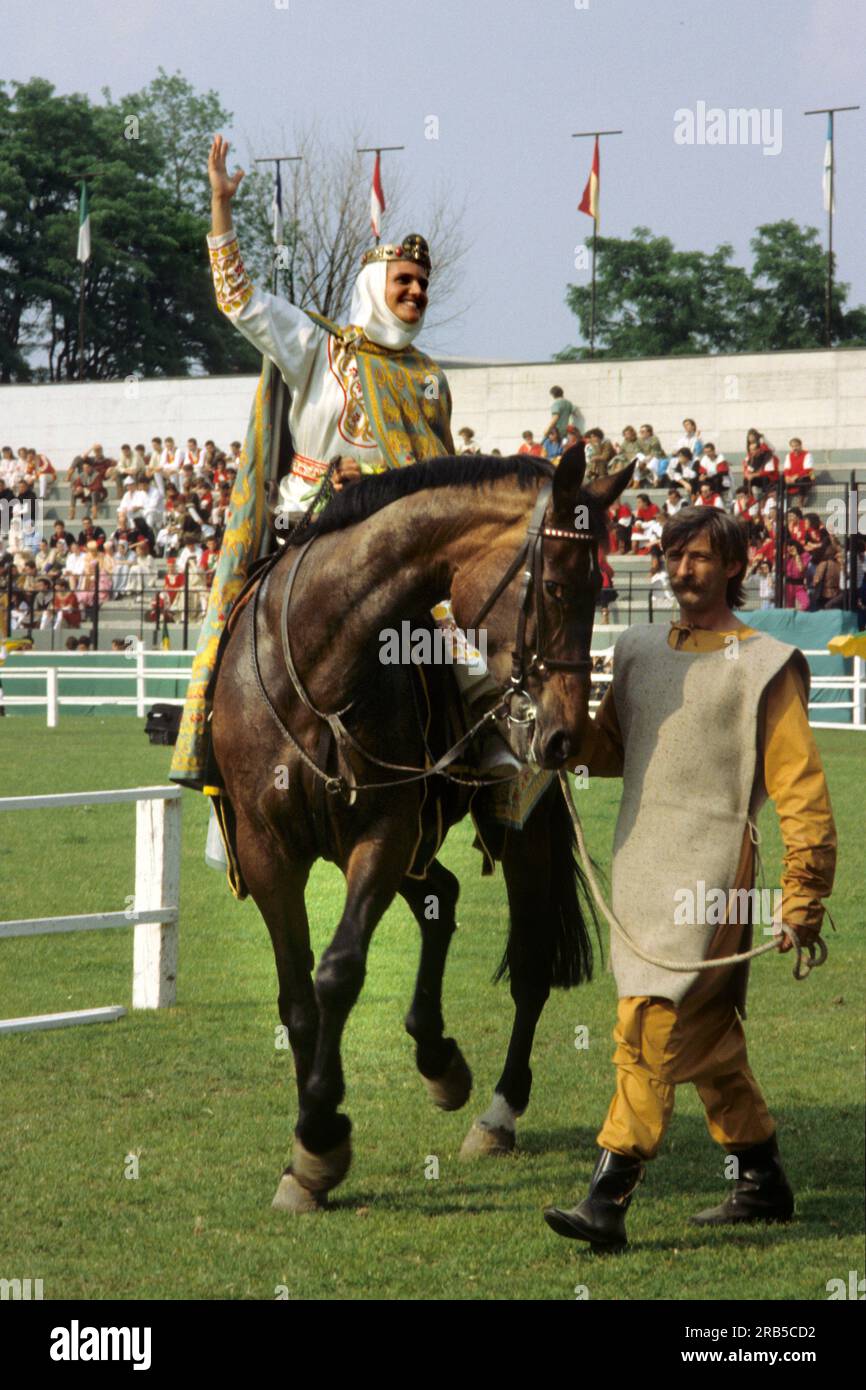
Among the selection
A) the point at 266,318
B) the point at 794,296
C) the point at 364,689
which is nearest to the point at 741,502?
the point at 266,318

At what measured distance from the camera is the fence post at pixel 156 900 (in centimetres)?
792

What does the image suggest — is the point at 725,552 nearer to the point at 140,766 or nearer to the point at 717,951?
the point at 717,951

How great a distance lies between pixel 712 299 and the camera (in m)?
49.9

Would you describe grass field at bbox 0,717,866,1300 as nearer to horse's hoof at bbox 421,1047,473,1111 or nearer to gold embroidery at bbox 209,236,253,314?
horse's hoof at bbox 421,1047,473,1111

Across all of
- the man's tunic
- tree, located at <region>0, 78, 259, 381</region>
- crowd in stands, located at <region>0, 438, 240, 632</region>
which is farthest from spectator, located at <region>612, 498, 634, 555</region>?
tree, located at <region>0, 78, 259, 381</region>

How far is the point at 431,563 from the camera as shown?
479cm

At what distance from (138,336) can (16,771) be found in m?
38.0

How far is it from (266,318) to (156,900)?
3.21 metres

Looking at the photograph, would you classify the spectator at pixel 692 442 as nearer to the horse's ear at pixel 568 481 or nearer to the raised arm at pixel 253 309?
the raised arm at pixel 253 309

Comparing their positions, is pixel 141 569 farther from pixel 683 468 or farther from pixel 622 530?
pixel 683 468

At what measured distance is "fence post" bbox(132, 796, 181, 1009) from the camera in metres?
7.92

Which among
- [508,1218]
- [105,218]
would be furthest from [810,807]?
[105,218]

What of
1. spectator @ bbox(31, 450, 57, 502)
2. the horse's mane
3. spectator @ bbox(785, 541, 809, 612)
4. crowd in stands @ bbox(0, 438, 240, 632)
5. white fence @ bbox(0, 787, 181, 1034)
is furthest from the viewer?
spectator @ bbox(31, 450, 57, 502)

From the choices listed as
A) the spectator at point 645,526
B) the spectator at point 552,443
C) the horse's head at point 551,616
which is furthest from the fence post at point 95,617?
the horse's head at point 551,616
